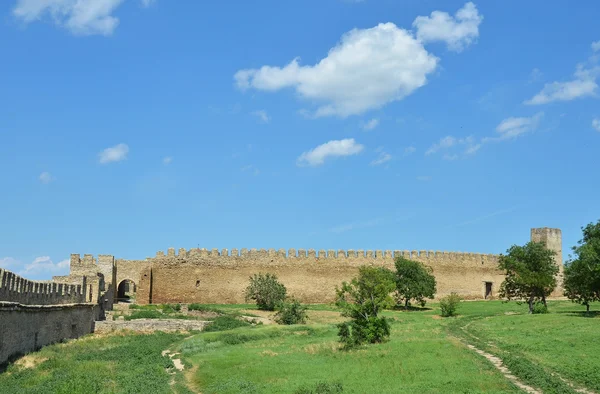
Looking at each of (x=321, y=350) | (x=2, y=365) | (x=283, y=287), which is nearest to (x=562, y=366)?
(x=321, y=350)

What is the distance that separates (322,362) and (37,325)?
10164 mm

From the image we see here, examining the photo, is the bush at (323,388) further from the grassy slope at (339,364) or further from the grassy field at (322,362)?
the grassy slope at (339,364)

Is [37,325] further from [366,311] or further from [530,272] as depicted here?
[530,272]

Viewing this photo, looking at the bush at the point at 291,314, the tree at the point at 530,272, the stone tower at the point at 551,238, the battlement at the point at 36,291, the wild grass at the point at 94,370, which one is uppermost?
the stone tower at the point at 551,238

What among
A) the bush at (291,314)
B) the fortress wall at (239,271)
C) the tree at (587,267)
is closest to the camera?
the tree at (587,267)

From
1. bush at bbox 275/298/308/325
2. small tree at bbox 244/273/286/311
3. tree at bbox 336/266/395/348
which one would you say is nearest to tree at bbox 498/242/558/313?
bush at bbox 275/298/308/325

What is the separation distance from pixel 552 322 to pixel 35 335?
19771 millimetres

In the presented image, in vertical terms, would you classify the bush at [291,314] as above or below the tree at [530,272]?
below

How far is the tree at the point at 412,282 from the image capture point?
3885cm

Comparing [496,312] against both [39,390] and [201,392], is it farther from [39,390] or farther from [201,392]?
[39,390]

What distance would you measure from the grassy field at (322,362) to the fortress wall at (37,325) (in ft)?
1.86

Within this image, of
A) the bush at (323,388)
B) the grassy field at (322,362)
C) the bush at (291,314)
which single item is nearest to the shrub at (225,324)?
the bush at (291,314)

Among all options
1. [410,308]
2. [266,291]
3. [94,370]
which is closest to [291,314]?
[266,291]

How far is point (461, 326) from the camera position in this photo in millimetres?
27625
